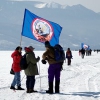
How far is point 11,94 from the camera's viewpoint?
1041 centimetres

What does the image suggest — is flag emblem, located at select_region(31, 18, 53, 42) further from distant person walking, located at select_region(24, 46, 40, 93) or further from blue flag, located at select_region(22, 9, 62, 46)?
distant person walking, located at select_region(24, 46, 40, 93)

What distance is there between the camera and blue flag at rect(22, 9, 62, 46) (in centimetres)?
1219

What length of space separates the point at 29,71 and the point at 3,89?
5.33 feet

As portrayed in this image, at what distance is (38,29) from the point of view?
496 inches

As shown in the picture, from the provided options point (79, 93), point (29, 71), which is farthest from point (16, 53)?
point (79, 93)

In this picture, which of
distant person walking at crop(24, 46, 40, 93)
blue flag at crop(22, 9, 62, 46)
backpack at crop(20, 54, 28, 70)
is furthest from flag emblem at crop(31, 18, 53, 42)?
backpack at crop(20, 54, 28, 70)

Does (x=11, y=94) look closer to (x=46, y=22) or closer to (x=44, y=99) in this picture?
(x=44, y=99)

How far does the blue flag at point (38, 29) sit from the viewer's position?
12188 mm

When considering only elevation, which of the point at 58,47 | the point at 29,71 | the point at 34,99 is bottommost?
the point at 34,99

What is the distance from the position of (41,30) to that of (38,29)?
13 centimetres

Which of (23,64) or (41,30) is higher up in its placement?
(41,30)

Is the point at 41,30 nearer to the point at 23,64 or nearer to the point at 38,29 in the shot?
the point at 38,29

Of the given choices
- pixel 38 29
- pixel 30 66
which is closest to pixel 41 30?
pixel 38 29

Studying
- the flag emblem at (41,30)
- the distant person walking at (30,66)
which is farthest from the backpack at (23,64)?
the flag emblem at (41,30)
